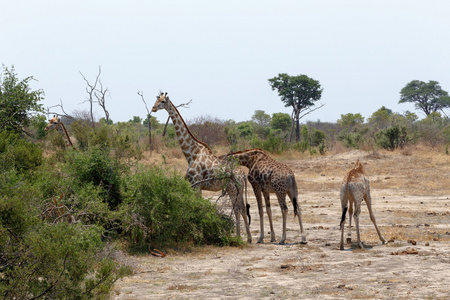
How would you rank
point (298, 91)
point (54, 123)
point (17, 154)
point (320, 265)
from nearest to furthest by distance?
point (320, 265)
point (17, 154)
point (54, 123)
point (298, 91)

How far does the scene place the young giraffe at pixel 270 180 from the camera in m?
10.7

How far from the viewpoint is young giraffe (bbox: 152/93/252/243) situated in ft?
35.0

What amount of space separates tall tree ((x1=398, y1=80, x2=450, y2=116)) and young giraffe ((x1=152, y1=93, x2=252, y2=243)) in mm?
57960

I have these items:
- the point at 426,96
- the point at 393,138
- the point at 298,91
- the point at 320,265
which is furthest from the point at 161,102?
the point at 426,96

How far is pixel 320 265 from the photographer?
8391 mm

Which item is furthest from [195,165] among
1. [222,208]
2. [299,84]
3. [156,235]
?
[299,84]

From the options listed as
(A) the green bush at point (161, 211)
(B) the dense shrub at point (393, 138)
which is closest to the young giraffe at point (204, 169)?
(A) the green bush at point (161, 211)

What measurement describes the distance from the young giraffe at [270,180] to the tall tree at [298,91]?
133 ft

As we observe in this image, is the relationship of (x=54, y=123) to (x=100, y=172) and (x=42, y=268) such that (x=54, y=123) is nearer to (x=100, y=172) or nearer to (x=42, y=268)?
(x=100, y=172)

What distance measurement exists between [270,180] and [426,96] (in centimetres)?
5930

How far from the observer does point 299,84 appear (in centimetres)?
5238

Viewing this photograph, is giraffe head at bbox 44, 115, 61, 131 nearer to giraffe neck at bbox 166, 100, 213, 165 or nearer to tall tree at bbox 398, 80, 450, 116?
giraffe neck at bbox 166, 100, 213, 165

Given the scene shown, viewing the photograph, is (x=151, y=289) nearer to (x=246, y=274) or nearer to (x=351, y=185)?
(x=246, y=274)

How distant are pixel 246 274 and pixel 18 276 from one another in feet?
12.8
